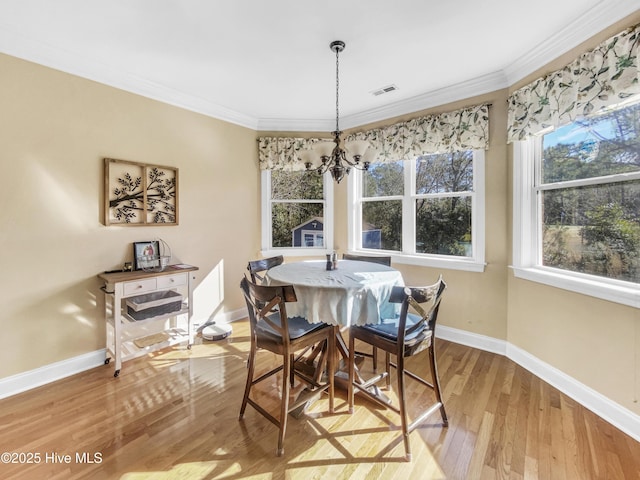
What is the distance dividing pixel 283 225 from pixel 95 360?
242 centimetres

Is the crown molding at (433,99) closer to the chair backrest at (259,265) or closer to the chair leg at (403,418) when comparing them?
the chair backrest at (259,265)

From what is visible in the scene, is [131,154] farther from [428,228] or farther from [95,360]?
[428,228]

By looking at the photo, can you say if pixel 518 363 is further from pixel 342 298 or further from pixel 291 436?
pixel 291 436

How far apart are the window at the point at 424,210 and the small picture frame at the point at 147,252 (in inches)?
88.1

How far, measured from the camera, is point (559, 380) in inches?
87.9

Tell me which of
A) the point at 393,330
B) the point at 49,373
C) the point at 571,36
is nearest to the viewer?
the point at 393,330

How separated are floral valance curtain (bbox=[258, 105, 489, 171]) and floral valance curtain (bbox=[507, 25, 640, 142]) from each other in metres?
0.30

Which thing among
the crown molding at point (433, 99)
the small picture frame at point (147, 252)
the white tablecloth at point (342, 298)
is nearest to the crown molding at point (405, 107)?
the crown molding at point (433, 99)

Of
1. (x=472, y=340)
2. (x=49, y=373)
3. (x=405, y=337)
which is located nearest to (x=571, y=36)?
(x=405, y=337)

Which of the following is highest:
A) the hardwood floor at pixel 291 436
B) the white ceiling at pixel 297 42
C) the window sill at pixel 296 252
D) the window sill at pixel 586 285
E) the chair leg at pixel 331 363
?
the white ceiling at pixel 297 42

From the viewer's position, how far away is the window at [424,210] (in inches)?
118

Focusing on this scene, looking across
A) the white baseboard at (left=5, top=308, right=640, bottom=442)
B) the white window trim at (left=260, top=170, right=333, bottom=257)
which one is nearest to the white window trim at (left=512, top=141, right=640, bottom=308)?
the white baseboard at (left=5, top=308, right=640, bottom=442)

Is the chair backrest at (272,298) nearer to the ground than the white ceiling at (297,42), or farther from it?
nearer to the ground

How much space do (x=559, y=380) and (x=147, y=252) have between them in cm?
367
